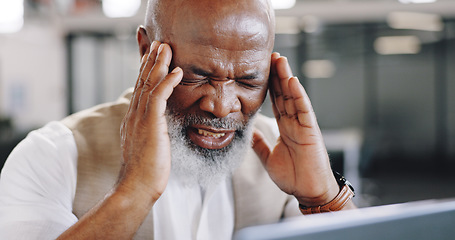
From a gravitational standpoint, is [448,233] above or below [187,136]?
above

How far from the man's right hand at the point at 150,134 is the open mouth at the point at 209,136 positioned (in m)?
0.15

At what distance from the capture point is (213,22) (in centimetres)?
104

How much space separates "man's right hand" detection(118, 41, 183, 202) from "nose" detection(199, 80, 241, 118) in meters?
0.09

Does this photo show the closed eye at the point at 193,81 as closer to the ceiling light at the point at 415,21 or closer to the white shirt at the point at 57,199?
the white shirt at the point at 57,199

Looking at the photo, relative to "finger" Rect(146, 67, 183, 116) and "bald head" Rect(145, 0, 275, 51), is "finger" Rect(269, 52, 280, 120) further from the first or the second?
"finger" Rect(146, 67, 183, 116)

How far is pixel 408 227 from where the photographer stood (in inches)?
17.3

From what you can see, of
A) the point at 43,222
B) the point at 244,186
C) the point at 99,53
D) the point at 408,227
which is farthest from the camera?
the point at 99,53

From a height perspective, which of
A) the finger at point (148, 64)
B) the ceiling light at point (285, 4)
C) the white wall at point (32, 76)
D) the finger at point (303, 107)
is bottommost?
the white wall at point (32, 76)

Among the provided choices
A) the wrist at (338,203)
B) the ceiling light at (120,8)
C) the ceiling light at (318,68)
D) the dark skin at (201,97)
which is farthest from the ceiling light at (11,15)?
the wrist at (338,203)

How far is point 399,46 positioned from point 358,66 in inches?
31.7

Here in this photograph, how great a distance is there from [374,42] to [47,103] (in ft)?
20.7

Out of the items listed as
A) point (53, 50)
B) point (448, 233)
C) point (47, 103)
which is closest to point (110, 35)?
point (53, 50)

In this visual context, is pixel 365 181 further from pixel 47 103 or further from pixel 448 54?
pixel 47 103

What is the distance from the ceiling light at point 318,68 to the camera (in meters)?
7.73
